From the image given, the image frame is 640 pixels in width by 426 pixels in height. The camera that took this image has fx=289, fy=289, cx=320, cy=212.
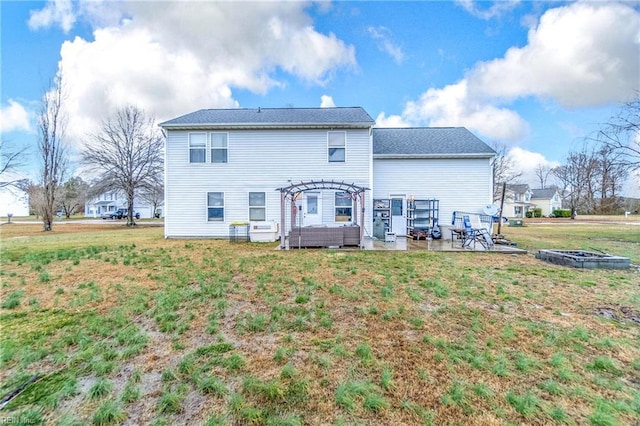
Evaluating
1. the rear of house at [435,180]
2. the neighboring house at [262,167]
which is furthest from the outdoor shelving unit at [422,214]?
the neighboring house at [262,167]

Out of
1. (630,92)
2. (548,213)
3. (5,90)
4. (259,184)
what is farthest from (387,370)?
(548,213)

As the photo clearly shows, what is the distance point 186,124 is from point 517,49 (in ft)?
52.3

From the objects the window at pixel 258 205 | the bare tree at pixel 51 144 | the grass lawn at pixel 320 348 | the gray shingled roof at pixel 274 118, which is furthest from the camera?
the bare tree at pixel 51 144

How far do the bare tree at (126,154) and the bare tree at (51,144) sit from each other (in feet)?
10.6

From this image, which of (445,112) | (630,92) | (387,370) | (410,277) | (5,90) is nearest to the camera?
(387,370)

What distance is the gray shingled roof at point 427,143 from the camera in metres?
14.3

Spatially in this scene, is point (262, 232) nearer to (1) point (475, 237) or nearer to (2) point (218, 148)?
(2) point (218, 148)

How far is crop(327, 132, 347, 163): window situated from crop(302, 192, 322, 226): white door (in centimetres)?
189

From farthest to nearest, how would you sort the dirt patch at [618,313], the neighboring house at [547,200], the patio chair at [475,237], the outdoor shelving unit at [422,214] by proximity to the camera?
the neighboring house at [547,200], the outdoor shelving unit at [422,214], the patio chair at [475,237], the dirt patch at [618,313]

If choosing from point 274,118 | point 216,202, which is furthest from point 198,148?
point 274,118

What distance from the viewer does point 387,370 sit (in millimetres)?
2848

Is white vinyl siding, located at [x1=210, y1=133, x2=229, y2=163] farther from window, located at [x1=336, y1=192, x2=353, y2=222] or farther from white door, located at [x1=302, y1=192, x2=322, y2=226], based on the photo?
window, located at [x1=336, y1=192, x2=353, y2=222]

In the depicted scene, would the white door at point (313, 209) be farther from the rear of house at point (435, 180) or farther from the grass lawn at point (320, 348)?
the grass lawn at point (320, 348)

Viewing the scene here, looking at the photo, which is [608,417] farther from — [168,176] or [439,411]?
[168,176]
